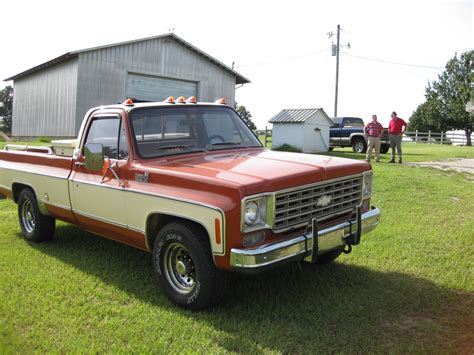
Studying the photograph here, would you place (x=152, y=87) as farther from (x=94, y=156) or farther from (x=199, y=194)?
(x=199, y=194)

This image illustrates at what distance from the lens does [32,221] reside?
6414 millimetres

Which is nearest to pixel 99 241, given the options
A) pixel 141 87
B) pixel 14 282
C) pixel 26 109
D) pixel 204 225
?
pixel 14 282

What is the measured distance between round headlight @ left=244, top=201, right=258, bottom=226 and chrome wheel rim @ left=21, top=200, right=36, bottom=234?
156 inches

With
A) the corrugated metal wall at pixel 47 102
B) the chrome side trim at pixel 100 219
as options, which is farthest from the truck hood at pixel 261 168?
the corrugated metal wall at pixel 47 102

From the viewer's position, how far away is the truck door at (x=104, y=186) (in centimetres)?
470

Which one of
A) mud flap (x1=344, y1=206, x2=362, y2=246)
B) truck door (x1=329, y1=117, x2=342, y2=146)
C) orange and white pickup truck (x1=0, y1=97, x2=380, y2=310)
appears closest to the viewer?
orange and white pickup truck (x1=0, y1=97, x2=380, y2=310)

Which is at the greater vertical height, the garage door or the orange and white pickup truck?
the garage door

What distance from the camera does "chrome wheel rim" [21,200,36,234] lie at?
6.44 metres

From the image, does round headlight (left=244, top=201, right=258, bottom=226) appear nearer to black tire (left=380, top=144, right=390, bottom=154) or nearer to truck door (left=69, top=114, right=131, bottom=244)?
truck door (left=69, top=114, right=131, bottom=244)

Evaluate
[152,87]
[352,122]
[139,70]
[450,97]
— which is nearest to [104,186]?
[139,70]

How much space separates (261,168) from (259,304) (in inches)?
49.7

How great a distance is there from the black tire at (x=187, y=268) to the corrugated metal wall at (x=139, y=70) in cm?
1525

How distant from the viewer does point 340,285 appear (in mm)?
4750

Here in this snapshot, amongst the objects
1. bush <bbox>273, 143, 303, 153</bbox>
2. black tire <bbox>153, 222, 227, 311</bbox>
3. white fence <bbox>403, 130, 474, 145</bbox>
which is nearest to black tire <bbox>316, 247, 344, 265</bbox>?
black tire <bbox>153, 222, 227, 311</bbox>
